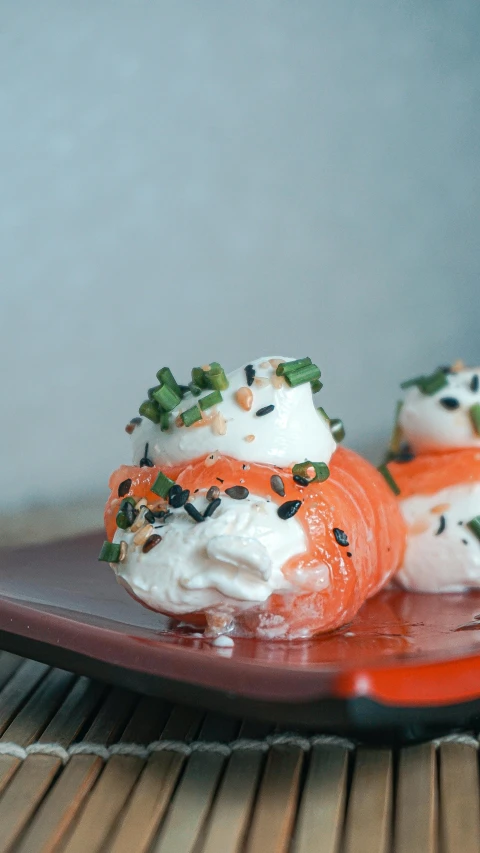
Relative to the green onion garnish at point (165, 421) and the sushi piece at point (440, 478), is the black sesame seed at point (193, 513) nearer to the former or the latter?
the green onion garnish at point (165, 421)

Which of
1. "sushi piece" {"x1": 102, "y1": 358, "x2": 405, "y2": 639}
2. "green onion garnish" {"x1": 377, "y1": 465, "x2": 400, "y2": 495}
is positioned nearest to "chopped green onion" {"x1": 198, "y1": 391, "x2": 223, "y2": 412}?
"sushi piece" {"x1": 102, "y1": 358, "x2": 405, "y2": 639}

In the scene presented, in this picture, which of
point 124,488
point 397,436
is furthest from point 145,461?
point 397,436

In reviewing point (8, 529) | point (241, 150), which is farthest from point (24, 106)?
point (8, 529)

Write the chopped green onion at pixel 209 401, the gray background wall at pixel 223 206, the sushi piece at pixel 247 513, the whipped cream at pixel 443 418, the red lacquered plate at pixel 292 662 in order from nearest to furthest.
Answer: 1. the red lacquered plate at pixel 292 662
2. the sushi piece at pixel 247 513
3. the chopped green onion at pixel 209 401
4. the whipped cream at pixel 443 418
5. the gray background wall at pixel 223 206

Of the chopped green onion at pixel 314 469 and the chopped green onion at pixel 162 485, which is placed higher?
the chopped green onion at pixel 162 485

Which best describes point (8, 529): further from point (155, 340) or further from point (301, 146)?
point (301, 146)

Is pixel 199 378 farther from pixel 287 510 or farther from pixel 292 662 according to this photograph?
pixel 292 662

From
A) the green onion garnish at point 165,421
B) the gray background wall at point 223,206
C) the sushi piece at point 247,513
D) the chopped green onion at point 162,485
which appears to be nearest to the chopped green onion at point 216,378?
the sushi piece at point 247,513
